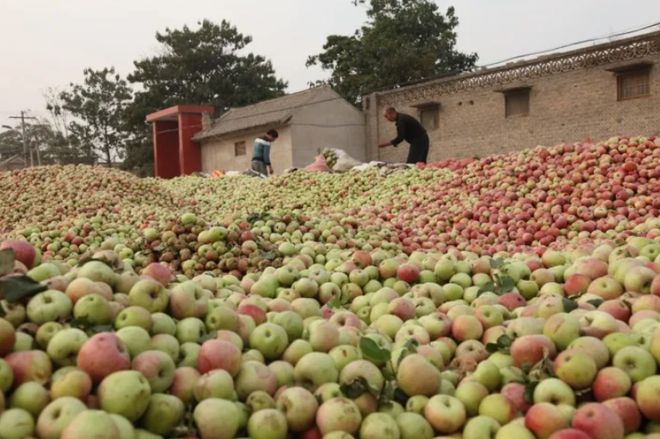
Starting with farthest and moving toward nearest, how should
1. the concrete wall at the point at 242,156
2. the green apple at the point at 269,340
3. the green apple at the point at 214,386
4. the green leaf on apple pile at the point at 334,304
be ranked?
the concrete wall at the point at 242,156 < the green leaf on apple pile at the point at 334,304 < the green apple at the point at 269,340 < the green apple at the point at 214,386

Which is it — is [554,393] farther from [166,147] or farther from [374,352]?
[166,147]

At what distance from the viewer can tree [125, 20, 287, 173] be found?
1626 inches

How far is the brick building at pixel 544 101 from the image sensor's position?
62.4 ft

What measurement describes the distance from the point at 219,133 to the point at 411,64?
11.4 m

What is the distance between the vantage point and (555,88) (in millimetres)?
21094

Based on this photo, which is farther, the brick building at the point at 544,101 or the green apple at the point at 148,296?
the brick building at the point at 544,101

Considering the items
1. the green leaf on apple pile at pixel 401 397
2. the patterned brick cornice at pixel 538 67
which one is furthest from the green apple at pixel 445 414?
the patterned brick cornice at pixel 538 67

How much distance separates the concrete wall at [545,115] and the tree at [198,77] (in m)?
18.4

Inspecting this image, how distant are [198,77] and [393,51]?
1549 centimetres

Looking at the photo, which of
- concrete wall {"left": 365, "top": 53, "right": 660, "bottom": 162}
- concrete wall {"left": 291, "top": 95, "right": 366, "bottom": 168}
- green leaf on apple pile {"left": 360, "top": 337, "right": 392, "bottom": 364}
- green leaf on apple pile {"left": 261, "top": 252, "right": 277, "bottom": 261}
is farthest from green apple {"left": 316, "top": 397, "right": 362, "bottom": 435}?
concrete wall {"left": 291, "top": 95, "right": 366, "bottom": 168}

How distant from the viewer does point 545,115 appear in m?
21.5

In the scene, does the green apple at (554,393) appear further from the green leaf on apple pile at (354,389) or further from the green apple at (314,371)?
the green apple at (314,371)

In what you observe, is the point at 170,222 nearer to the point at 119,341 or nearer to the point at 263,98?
the point at 119,341

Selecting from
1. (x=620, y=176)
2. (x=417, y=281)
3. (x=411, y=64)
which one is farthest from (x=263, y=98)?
(x=417, y=281)
